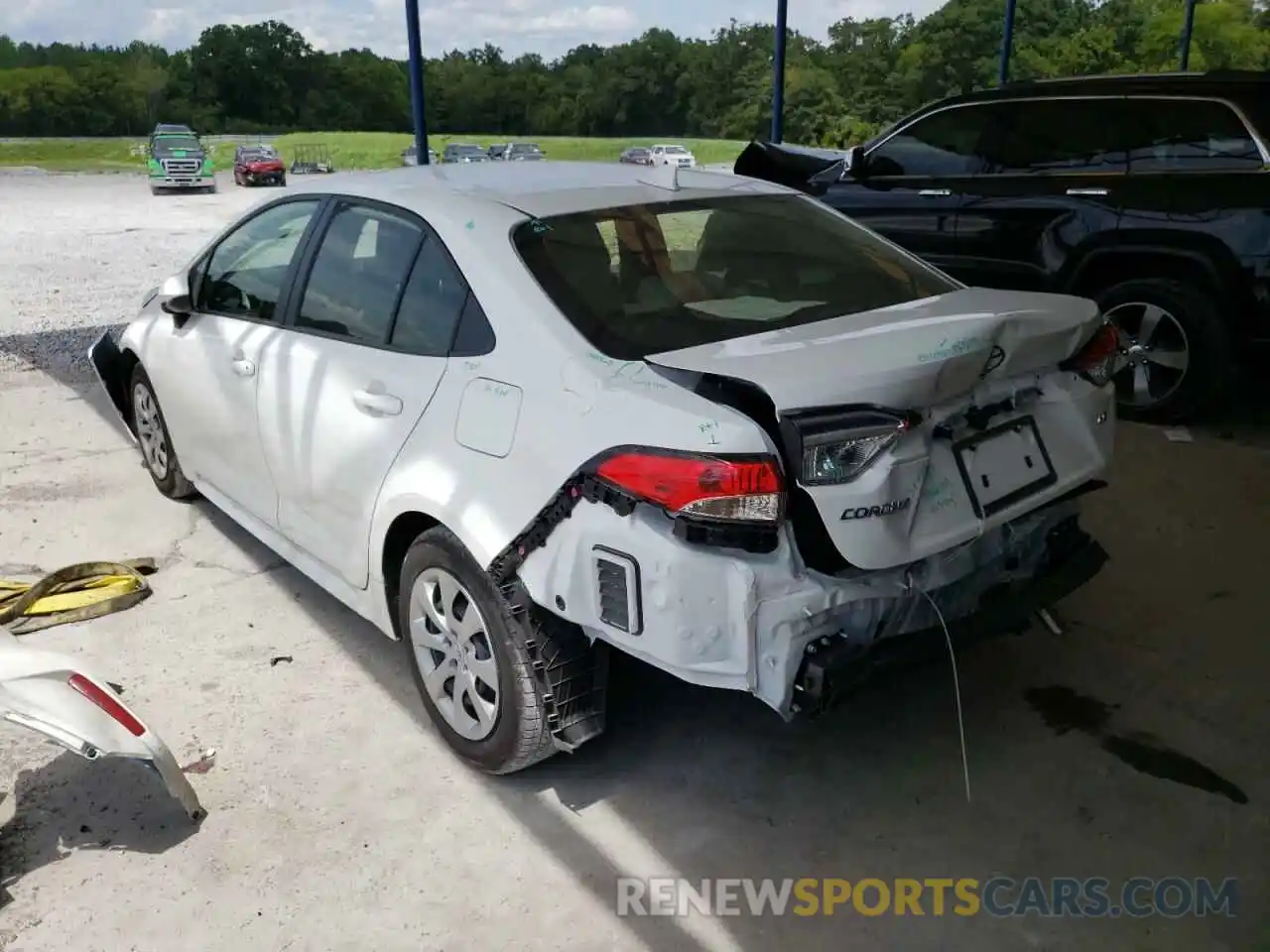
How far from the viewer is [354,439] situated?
3.05 meters

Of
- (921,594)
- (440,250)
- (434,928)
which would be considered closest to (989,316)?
(921,594)

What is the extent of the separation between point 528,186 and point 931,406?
1.52 m

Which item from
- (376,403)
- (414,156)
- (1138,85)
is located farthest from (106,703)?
(414,156)

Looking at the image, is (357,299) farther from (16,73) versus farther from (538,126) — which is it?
(16,73)

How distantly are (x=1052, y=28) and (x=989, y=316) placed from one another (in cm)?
3125

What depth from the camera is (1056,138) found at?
6227mm

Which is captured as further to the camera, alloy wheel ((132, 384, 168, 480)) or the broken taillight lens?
alloy wheel ((132, 384, 168, 480))

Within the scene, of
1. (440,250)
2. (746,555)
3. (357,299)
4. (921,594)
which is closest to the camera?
(746,555)

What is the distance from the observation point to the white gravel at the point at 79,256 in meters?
8.75

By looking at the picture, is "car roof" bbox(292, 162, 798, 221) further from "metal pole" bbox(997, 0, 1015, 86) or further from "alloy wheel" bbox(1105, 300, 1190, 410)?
"metal pole" bbox(997, 0, 1015, 86)

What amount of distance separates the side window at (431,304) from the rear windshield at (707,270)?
0.23 metres

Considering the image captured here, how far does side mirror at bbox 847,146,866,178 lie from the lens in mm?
7020

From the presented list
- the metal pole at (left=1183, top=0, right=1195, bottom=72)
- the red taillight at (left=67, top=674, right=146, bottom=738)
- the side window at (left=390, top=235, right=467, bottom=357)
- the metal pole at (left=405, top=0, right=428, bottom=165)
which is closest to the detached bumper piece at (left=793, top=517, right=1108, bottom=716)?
the side window at (left=390, top=235, right=467, bottom=357)

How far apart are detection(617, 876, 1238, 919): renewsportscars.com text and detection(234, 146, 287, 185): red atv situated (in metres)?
31.8
